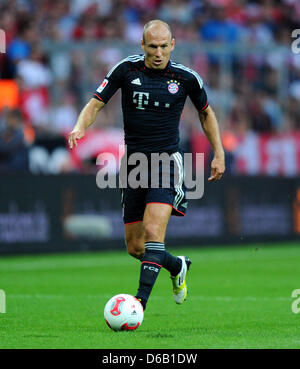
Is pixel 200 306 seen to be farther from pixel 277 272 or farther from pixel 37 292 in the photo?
pixel 277 272

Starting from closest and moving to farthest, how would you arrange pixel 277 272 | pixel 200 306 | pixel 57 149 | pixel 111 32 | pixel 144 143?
pixel 144 143 → pixel 200 306 → pixel 277 272 → pixel 57 149 → pixel 111 32

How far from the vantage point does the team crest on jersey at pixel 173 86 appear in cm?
798

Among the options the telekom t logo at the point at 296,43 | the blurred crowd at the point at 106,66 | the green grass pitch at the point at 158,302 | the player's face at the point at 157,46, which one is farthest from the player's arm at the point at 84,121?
the telekom t logo at the point at 296,43

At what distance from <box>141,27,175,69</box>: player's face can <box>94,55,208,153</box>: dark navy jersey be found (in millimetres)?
134

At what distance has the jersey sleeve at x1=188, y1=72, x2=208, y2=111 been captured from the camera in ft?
26.5

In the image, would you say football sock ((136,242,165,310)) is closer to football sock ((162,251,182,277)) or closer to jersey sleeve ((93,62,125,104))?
football sock ((162,251,182,277))

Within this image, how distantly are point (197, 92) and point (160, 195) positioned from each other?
1036mm

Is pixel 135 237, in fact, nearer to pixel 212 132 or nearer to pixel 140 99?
pixel 212 132

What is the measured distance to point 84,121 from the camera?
7.64 m

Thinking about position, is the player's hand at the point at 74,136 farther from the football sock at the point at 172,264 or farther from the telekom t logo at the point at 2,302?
the telekom t logo at the point at 2,302

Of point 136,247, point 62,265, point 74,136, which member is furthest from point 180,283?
point 62,265

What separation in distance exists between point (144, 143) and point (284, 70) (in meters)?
12.3

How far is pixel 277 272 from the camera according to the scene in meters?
12.9
